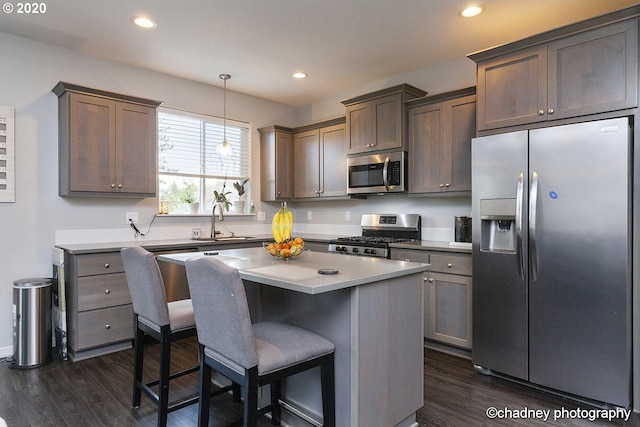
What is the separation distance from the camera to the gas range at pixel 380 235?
12.1 feet

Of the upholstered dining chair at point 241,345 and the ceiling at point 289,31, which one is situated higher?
the ceiling at point 289,31

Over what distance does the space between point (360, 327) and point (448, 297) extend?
1.71m

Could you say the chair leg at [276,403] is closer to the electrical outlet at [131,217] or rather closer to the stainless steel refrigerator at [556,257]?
the stainless steel refrigerator at [556,257]

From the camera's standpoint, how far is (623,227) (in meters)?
2.21

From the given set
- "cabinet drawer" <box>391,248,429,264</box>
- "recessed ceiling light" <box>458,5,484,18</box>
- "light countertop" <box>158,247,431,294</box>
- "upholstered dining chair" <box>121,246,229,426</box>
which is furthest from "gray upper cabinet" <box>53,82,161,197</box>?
"recessed ceiling light" <box>458,5,484,18</box>

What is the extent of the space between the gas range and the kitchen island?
1425mm

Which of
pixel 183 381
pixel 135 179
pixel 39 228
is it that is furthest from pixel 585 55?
pixel 39 228

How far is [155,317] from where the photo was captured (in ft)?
6.68

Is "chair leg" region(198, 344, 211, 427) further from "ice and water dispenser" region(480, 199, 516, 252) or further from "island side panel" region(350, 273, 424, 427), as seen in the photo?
"ice and water dispenser" region(480, 199, 516, 252)

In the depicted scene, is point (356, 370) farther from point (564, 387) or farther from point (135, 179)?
point (135, 179)

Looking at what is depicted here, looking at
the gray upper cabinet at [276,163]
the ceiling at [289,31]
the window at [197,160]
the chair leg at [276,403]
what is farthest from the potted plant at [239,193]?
the chair leg at [276,403]

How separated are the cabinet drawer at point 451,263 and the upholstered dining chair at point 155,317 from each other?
197 centimetres

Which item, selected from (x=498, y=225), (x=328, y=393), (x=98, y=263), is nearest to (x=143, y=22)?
(x=98, y=263)

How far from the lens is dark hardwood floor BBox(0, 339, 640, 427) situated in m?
2.20
